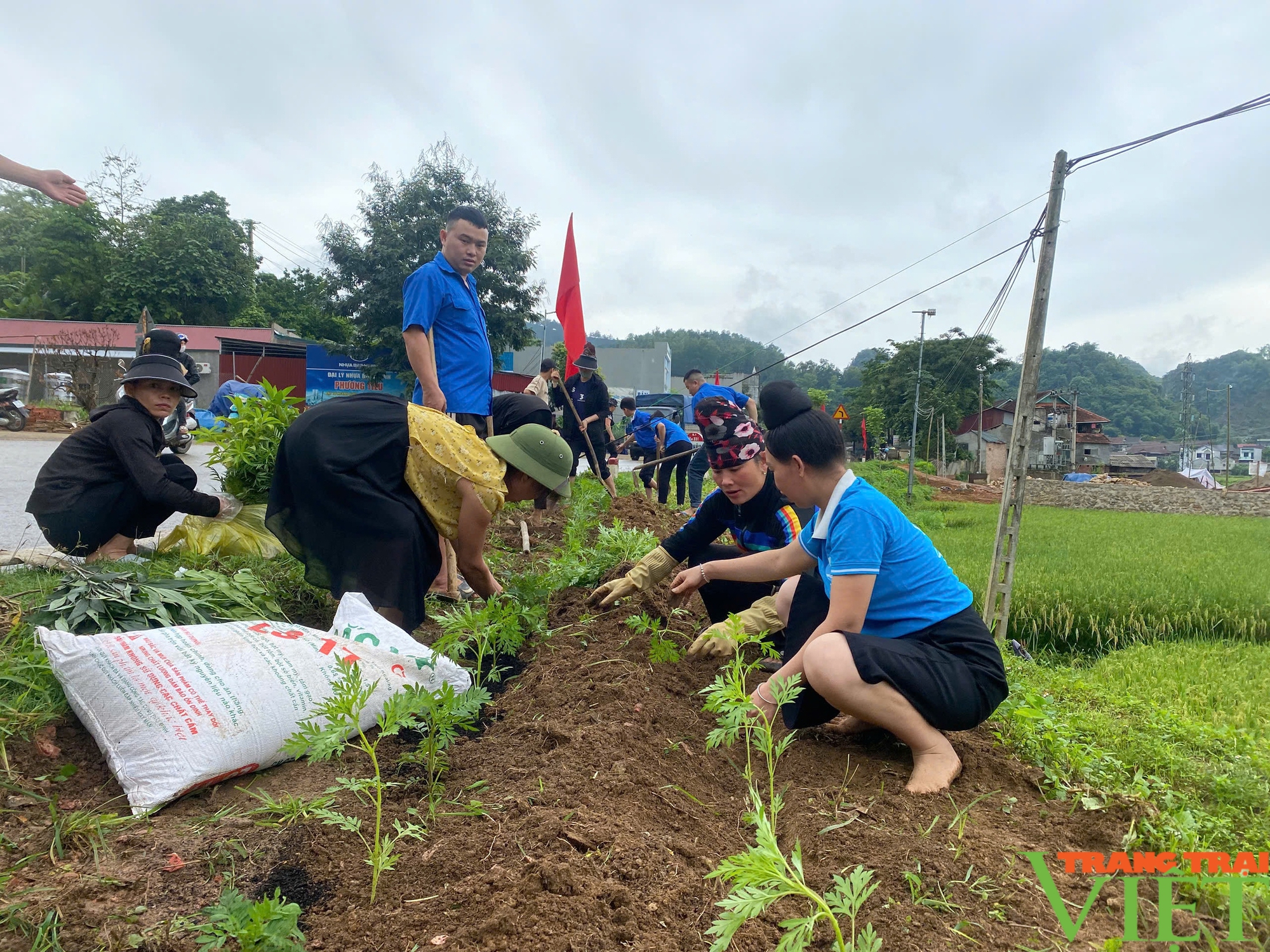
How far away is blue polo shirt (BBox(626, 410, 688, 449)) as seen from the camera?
9.20 meters

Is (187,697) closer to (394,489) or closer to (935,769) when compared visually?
(394,489)

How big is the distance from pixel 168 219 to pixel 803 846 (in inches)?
1719

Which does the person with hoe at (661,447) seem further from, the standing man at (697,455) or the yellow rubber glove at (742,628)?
the yellow rubber glove at (742,628)

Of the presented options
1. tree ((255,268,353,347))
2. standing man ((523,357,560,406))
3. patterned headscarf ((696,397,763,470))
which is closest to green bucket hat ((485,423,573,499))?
patterned headscarf ((696,397,763,470))

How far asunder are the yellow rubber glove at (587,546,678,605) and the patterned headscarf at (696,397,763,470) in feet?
1.47

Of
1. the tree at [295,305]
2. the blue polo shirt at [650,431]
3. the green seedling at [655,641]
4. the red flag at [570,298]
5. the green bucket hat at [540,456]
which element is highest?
the tree at [295,305]

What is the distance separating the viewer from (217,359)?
26516 mm

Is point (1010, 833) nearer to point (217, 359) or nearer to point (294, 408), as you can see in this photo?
point (294, 408)

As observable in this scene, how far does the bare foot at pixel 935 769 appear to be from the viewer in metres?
1.96

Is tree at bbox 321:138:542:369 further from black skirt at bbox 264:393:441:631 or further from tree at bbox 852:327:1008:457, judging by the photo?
tree at bbox 852:327:1008:457

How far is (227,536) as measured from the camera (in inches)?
141

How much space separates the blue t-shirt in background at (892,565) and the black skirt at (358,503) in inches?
64.2

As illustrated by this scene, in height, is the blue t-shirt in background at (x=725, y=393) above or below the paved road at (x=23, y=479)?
above

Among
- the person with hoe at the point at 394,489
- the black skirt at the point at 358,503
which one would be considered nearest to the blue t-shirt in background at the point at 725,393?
the person with hoe at the point at 394,489
